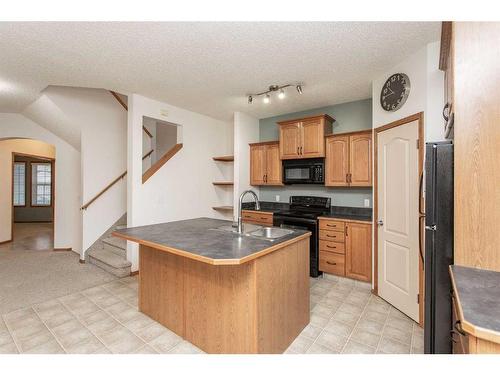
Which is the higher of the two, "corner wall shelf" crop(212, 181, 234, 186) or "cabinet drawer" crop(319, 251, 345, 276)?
"corner wall shelf" crop(212, 181, 234, 186)

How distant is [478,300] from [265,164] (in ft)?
12.4

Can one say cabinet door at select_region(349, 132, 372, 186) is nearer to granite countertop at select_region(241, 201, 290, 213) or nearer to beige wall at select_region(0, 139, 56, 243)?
granite countertop at select_region(241, 201, 290, 213)

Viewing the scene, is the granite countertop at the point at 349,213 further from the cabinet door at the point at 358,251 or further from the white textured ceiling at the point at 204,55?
the white textured ceiling at the point at 204,55

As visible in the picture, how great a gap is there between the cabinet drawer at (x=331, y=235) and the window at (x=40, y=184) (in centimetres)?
998

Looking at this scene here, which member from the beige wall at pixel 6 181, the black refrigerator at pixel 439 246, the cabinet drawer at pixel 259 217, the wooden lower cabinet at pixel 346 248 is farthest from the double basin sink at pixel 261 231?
the beige wall at pixel 6 181

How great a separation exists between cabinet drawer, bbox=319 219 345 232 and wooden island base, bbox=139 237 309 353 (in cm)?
134

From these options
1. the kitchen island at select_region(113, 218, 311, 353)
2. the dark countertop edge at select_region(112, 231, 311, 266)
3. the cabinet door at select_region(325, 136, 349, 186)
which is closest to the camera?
the dark countertop edge at select_region(112, 231, 311, 266)

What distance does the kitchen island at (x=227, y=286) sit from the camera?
171cm

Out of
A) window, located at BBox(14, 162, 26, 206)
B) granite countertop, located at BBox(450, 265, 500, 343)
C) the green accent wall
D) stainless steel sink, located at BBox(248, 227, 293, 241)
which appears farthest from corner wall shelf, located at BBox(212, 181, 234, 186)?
window, located at BBox(14, 162, 26, 206)

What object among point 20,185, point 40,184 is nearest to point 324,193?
point 40,184

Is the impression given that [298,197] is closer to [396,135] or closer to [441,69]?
[396,135]

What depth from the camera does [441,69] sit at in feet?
7.33

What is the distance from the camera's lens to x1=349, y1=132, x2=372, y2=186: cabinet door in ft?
11.3

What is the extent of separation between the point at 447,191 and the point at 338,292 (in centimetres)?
210
